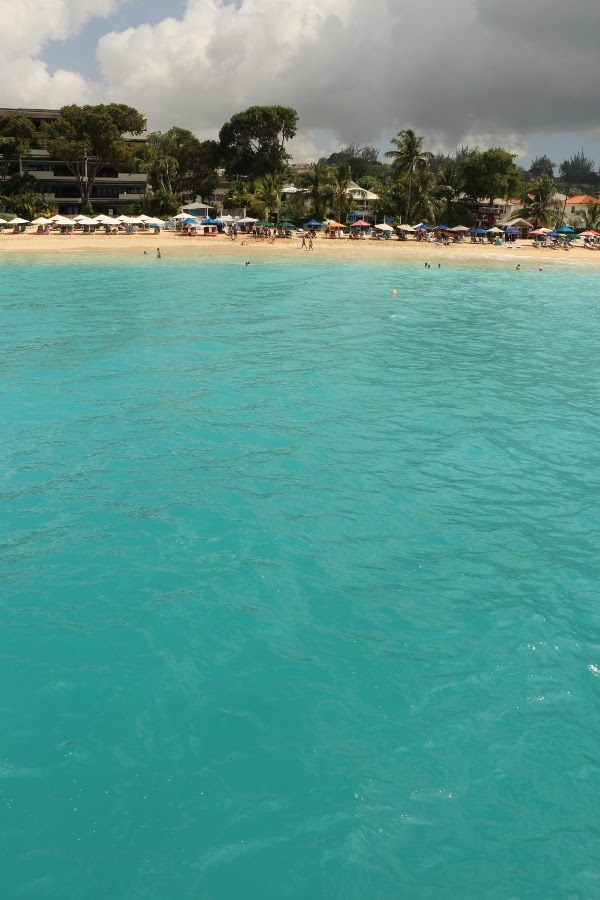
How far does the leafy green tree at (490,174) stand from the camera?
75438mm

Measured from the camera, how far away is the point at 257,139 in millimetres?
85375

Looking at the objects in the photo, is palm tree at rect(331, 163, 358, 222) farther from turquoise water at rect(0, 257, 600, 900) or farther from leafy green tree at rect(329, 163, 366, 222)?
turquoise water at rect(0, 257, 600, 900)

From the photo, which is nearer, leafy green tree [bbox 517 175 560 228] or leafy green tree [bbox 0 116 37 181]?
leafy green tree [bbox 0 116 37 181]

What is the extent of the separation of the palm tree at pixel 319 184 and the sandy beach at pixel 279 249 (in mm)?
5231

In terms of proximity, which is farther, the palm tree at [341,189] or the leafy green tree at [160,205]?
the leafy green tree at [160,205]

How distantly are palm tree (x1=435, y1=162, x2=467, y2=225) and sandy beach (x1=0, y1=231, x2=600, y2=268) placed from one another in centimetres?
1294

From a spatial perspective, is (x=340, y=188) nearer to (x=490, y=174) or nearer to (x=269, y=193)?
A: (x=269, y=193)

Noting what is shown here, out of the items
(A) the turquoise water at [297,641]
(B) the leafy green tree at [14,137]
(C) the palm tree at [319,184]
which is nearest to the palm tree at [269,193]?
(C) the palm tree at [319,184]

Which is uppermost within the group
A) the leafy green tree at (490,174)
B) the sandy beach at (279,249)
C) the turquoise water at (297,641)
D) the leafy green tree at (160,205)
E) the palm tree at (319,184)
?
the leafy green tree at (490,174)

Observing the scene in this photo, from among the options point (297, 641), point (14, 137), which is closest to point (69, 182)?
point (14, 137)

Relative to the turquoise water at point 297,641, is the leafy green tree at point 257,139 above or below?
above

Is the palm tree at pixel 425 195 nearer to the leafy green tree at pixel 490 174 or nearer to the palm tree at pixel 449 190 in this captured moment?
the palm tree at pixel 449 190

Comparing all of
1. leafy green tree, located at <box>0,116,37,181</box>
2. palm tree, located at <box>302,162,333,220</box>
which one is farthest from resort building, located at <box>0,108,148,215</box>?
palm tree, located at <box>302,162,333,220</box>

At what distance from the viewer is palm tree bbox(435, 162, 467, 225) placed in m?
72.1
